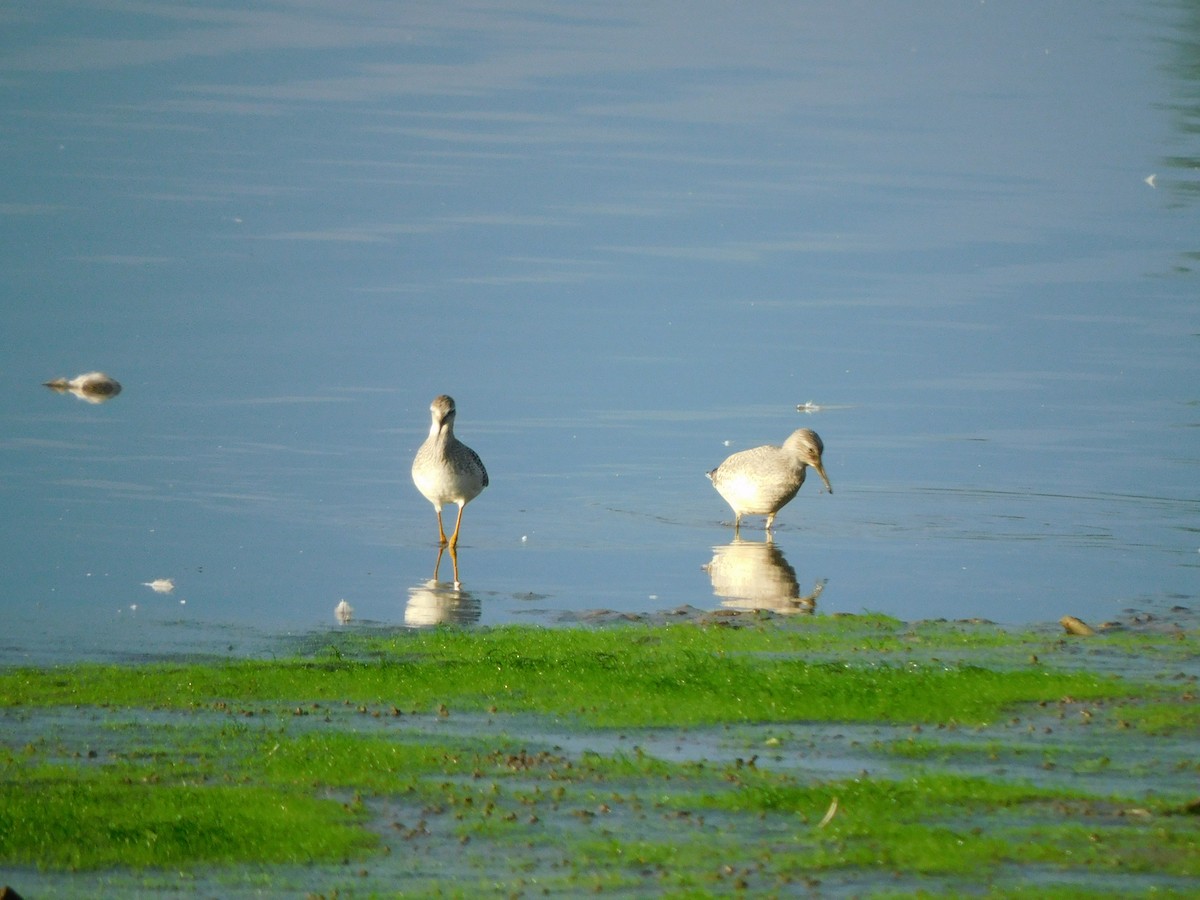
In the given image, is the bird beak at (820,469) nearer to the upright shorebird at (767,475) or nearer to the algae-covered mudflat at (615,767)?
the upright shorebird at (767,475)

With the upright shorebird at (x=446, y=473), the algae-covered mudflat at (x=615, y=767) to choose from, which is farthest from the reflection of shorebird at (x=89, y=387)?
the algae-covered mudflat at (x=615, y=767)

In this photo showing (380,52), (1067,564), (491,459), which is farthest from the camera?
(380,52)

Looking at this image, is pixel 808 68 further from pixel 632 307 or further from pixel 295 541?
pixel 295 541

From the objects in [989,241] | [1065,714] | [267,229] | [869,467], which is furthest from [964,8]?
[1065,714]

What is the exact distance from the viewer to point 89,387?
21484mm

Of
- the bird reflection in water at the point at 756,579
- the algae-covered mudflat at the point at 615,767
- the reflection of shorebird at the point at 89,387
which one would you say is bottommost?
the algae-covered mudflat at the point at 615,767

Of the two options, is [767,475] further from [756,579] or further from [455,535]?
[455,535]

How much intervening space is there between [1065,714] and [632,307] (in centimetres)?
1735

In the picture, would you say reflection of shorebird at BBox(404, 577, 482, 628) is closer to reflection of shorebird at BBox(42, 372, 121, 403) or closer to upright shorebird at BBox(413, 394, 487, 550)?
upright shorebird at BBox(413, 394, 487, 550)

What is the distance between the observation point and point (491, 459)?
19562 mm

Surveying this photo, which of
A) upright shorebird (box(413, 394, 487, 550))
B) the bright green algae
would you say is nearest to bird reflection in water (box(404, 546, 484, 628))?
the bright green algae

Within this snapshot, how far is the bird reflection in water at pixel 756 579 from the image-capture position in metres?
14.5

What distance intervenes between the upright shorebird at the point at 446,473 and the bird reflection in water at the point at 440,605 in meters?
1.54

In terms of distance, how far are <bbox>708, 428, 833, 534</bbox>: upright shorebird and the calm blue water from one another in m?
0.33
